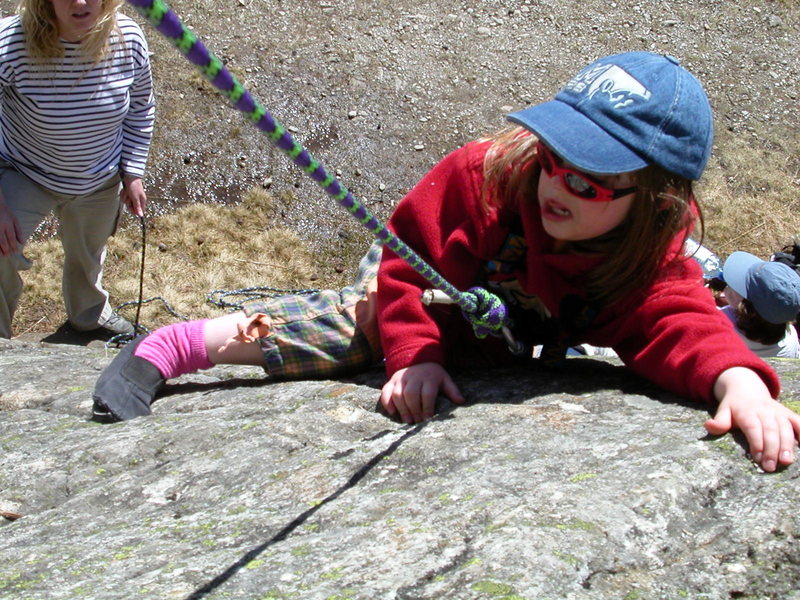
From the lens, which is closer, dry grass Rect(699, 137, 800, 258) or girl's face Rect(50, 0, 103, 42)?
girl's face Rect(50, 0, 103, 42)

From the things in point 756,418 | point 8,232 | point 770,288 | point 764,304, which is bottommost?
point 764,304

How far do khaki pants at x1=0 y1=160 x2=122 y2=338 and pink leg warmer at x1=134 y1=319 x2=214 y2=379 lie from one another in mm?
2097

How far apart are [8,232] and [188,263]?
8.43 feet

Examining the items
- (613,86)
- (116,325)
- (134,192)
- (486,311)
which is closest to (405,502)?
(486,311)

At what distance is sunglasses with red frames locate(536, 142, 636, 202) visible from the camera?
8.52 ft

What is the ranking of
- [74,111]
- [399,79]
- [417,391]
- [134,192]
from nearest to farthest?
1. [417,391]
2. [74,111]
3. [134,192]
4. [399,79]

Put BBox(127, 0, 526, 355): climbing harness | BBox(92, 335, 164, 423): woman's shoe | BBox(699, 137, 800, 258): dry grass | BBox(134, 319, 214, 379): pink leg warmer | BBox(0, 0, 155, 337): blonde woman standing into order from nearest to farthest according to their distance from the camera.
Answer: BBox(127, 0, 526, 355): climbing harness < BBox(92, 335, 164, 423): woman's shoe < BBox(134, 319, 214, 379): pink leg warmer < BBox(0, 0, 155, 337): blonde woman standing < BBox(699, 137, 800, 258): dry grass

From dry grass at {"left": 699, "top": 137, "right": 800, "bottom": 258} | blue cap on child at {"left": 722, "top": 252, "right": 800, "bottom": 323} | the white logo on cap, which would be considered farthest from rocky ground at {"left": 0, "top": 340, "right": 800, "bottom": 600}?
dry grass at {"left": 699, "top": 137, "right": 800, "bottom": 258}

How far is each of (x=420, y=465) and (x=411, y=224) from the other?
1.12 m

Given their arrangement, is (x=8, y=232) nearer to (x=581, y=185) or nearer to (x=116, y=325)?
(x=116, y=325)

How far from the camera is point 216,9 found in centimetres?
946

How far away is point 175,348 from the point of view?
131 inches

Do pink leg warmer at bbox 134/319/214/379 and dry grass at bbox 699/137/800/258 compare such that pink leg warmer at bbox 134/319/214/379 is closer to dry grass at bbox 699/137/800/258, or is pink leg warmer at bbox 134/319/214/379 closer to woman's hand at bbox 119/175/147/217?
woman's hand at bbox 119/175/147/217

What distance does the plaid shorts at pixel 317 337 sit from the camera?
11.1ft
